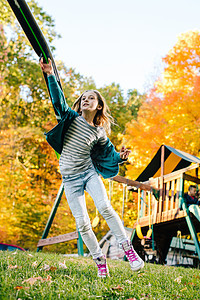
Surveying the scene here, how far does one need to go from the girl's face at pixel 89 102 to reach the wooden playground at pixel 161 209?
4.13 meters

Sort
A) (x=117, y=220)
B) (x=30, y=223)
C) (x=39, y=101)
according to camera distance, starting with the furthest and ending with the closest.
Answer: (x=39, y=101)
(x=30, y=223)
(x=117, y=220)

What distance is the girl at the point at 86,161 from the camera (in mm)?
2756

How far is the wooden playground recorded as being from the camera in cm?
721

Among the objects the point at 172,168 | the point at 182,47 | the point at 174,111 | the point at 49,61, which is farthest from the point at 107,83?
the point at 49,61

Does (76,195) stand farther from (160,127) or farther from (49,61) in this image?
(160,127)

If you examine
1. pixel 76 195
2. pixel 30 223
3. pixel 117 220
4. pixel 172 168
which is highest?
pixel 172 168

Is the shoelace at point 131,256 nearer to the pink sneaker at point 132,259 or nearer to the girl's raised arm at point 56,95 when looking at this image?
the pink sneaker at point 132,259

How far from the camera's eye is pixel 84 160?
115 inches

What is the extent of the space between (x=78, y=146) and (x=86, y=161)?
0.16 m

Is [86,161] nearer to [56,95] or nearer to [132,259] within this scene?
[56,95]

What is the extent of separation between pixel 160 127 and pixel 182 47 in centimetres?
358

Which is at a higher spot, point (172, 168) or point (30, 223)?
point (172, 168)

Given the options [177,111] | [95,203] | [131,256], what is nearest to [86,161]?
[95,203]

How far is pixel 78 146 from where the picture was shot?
9.70ft
